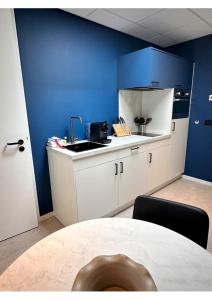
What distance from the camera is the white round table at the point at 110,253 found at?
2.07ft

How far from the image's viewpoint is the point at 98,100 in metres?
2.60

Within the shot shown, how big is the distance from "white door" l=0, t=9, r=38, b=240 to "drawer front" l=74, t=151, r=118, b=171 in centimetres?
59

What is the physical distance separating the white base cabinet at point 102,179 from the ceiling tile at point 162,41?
5.43ft

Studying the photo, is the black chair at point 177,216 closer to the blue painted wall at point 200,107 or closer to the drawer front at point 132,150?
the drawer front at point 132,150

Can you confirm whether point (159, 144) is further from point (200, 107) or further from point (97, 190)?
point (97, 190)

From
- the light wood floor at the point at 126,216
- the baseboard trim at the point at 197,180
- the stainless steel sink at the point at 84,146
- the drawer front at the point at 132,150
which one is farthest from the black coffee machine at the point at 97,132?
the baseboard trim at the point at 197,180

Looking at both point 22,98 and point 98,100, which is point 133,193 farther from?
point 22,98

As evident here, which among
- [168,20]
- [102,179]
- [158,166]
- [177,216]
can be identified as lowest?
[158,166]

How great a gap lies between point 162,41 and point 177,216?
3.05 meters

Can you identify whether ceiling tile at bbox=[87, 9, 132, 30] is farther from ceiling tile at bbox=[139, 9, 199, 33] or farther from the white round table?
the white round table

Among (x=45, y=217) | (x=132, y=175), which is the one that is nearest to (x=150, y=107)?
(x=132, y=175)

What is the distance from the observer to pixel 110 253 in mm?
761

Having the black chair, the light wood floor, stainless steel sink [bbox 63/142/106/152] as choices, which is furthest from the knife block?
the black chair
